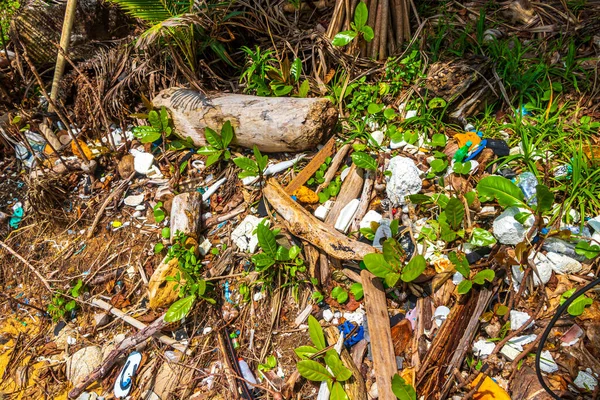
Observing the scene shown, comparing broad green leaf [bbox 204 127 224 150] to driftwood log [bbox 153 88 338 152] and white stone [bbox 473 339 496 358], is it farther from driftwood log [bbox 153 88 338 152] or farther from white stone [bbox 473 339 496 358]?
white stone [bbox 473 339 496 358]

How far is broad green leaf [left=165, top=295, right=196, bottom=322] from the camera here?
2.08 meters

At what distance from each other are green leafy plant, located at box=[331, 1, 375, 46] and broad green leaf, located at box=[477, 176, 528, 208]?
47.5 inches

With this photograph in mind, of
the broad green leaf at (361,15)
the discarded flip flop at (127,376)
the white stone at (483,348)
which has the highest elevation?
the broad green leaf at (361,15)

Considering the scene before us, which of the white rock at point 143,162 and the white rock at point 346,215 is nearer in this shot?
the white rock at point 346,215

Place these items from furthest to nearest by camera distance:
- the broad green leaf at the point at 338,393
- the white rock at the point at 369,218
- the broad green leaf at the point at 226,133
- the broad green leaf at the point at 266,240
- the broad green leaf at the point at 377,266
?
1. the broad green leaf at the point at 226,133
2. the white rock at the point at 369,218
3. the broad green leaf at the point at 266,240
4. the broad green leaf at the point at 377,266
5. the broad green leaf at the point at 338,393

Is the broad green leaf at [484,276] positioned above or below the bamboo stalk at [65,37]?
below

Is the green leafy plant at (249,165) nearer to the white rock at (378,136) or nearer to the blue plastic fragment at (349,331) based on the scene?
the white rock at (378,136)

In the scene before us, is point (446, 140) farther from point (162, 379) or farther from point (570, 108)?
point (162, 379)

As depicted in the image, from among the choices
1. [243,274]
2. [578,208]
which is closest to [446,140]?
[578,208]

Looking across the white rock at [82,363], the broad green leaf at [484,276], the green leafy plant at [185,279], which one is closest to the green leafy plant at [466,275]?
the broad green leaf at [484,276]

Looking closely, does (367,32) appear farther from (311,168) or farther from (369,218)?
(369,218)

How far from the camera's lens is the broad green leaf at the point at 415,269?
1.81 meters

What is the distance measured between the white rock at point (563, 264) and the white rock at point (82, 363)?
237cm

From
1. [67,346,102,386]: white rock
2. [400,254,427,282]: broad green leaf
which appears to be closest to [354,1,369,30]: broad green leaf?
[400,254,427,282]: broad green leaf
